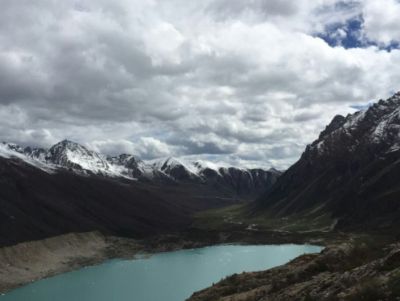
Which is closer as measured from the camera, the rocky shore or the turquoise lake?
the rocky shore

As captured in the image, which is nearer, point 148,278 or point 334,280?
point 334,280

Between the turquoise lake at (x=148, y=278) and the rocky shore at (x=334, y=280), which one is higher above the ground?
the rocky shore at (x=334, y=280)

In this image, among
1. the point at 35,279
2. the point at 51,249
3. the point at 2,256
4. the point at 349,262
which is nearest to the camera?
the point at 349,262

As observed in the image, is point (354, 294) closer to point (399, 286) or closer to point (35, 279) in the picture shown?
point (399, 286)

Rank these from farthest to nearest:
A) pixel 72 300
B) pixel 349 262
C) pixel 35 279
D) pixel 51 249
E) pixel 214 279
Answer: pixel 51 249, pixel 35 279, pixel 214 279, pixel 72 300, pixel 349 262

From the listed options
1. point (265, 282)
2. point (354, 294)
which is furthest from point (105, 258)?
point (354, 294)

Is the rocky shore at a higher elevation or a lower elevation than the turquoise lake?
higher

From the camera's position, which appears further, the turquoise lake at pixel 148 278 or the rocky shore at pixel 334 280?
the turquoise lake at pixel 148 278

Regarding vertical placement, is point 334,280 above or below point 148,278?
above
